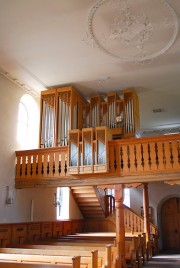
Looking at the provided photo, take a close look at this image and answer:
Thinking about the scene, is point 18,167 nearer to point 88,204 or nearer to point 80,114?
point 80,114

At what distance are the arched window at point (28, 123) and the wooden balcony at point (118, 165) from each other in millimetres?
898

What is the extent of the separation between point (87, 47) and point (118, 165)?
2.95m

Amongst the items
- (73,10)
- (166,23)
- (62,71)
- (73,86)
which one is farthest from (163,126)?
(73,10)

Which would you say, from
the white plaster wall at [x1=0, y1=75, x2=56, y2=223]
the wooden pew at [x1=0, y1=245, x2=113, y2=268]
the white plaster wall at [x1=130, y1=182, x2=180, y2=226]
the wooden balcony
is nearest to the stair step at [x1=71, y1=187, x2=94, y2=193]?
the white plaster wall at [x1=0, y1=75, x2=56, y2=223]

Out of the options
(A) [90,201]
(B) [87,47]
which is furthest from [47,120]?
(A) [90,201]

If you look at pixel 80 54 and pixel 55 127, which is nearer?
pixel 80 54

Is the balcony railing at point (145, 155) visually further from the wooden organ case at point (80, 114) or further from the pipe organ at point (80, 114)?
the pipe organ at point (80, 114)

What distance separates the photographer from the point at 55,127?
30.5ft

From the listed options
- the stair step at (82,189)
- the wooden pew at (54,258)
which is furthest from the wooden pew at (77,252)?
the stair step at (82,189)

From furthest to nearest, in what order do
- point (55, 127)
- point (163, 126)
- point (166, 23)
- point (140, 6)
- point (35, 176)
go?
point (163, 126), point (55, 127), point (35, 176), point (166, 23), point (140, 6)

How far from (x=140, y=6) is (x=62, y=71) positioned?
128 inches

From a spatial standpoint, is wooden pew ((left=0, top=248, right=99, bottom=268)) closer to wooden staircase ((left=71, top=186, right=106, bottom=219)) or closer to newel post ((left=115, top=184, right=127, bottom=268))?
newel post ((left=115, top=184, right=127, bottom=268))

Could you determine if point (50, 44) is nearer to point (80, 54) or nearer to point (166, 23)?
point (80, 54)

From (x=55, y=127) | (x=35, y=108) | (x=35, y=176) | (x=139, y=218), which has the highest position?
(x=35, y=108)
